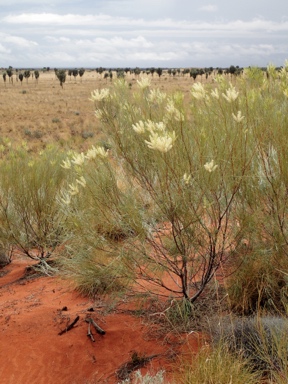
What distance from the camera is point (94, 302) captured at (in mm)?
5645

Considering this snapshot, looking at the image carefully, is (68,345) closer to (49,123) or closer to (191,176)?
(191,176)

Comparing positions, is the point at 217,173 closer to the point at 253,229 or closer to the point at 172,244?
the point at 253,229

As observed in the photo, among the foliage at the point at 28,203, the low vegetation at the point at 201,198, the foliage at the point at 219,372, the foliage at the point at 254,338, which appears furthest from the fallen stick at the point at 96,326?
the foliage at the point at 28,203

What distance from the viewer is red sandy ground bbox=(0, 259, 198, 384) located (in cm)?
421

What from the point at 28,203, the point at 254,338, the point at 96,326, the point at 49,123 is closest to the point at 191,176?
the point at 254,338

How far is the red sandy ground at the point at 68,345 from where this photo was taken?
421 centimetres

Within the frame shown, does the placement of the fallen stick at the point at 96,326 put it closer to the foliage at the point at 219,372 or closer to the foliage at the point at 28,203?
the foliage at the point at 219,372

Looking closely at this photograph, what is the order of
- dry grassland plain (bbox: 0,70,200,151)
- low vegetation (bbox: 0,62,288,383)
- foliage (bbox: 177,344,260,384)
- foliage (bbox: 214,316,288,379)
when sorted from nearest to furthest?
foliage (bbox: 177,344,260,384) < foliage (bbox: 214,316,288,379) < low vegetation (bbox: 0,62,288,383) < dry grassland plain (bbox: 0,70,200,151)

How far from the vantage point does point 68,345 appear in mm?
4691

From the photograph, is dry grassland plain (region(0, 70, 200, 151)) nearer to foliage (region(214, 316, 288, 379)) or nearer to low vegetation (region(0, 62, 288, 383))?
low vegetation (region(0, 62, 288, 383))

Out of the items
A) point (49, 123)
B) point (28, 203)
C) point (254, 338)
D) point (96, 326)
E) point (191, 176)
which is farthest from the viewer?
point (49, 123)

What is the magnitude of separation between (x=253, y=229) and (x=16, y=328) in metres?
2.99

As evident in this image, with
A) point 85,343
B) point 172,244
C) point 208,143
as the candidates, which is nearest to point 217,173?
point 208,143

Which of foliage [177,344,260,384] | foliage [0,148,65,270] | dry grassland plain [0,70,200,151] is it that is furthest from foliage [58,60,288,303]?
dry grassland plain [0,70,200,151]
